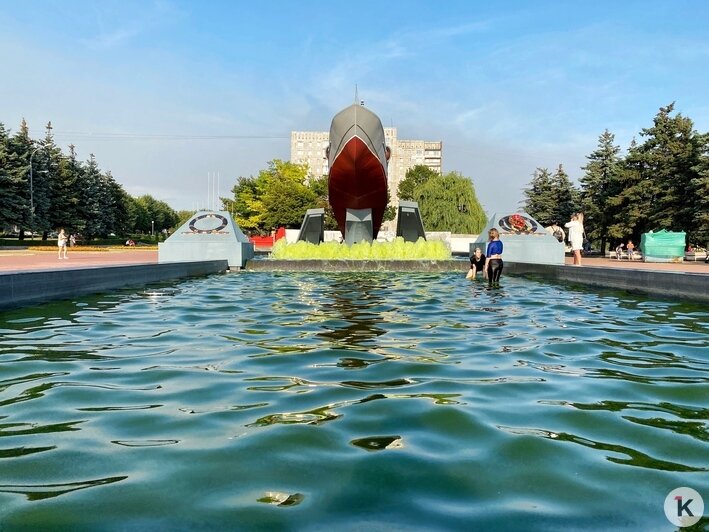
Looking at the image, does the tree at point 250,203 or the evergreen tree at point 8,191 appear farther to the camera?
the tree at point 250,203

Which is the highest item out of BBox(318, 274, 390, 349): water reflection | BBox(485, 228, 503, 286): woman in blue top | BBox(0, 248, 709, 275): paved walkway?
BBox(485, 228, 503, 286): woman in blue top

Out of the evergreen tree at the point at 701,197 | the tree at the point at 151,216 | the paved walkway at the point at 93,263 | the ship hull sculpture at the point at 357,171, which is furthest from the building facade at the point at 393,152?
the ship hull sculpture at the point at 357,171

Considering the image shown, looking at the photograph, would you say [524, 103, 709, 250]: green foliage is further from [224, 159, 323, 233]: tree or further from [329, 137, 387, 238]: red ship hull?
[224, 159, 323, 233]: tree

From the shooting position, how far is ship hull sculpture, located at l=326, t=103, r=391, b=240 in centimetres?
1780

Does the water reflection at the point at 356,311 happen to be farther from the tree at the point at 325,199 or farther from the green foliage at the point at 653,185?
the tree at the point at 325,199

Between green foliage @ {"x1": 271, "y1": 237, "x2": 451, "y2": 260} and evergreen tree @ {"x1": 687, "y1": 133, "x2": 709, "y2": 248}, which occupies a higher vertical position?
evergreen tree @ {"x1": 687, "y1": 133, "x2": 709, "y2": 248}

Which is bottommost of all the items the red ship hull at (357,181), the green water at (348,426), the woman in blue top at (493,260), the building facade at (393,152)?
the green water at (348,426)

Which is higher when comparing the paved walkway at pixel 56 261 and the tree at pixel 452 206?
the tree at pixel 452 206

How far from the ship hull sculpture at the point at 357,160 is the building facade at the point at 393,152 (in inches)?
3818

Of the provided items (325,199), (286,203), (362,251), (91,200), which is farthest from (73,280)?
(325,199)

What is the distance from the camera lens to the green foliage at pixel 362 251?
19.2m

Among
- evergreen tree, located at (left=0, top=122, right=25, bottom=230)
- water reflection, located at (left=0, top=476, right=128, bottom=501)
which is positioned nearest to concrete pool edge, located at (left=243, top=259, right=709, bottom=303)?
water reflection, located at (left=0, top=476, right=128, bottom=501)

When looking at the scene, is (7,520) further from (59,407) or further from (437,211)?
(437,211)

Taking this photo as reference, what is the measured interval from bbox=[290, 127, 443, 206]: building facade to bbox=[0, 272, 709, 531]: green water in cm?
11216
